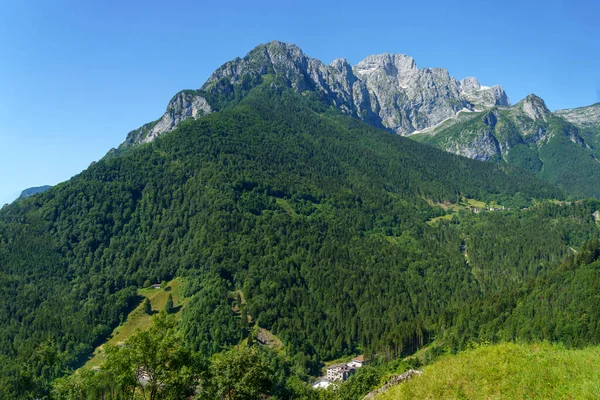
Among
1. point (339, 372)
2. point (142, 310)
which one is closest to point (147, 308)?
point (142, 310)

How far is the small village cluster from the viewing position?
405 ft

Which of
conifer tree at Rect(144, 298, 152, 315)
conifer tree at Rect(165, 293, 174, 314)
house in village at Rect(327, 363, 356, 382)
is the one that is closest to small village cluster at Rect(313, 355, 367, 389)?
house in village at Rect(327, 363, 356, 382)

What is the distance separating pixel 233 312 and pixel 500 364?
14157 cm

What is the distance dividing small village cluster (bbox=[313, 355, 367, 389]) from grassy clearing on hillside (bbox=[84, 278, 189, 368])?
2563 inches

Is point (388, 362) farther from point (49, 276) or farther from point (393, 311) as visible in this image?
point (49, 276)

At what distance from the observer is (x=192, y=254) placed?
199 metres

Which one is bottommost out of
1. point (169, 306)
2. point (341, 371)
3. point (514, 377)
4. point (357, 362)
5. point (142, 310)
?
point (357, 362)

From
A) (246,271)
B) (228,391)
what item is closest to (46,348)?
(228,391)

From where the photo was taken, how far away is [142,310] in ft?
566

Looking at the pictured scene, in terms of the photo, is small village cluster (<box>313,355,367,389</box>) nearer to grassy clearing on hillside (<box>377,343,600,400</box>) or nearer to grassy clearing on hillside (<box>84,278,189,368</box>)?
grassy clearing on hillside (<box>84,278,189,368</box>)

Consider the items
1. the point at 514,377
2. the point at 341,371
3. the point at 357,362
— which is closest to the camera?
the point at 514,377

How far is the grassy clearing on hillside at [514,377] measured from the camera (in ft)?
76.0

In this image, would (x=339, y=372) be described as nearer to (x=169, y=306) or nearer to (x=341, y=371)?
(x=341, y=371)

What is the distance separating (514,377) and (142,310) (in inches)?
6699
